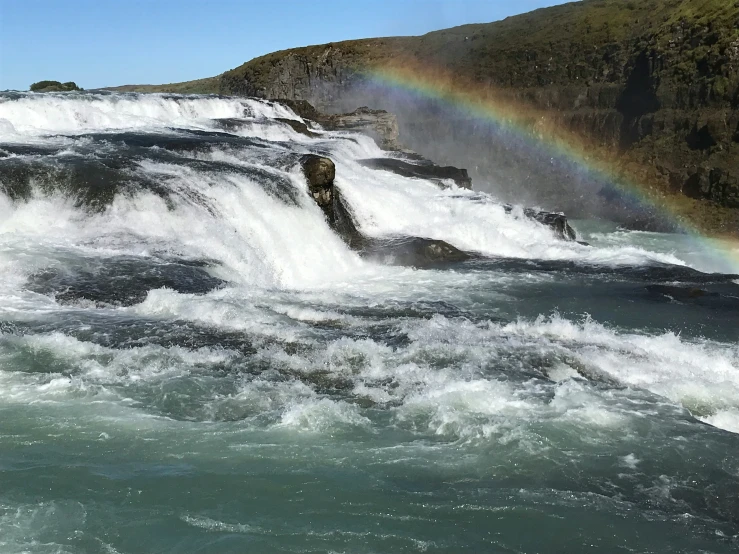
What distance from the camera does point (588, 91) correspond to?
1471 inches

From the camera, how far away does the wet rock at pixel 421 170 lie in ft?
74.9

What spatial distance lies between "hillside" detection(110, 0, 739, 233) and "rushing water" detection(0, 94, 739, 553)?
15740 millimetres

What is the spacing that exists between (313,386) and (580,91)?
34583 mm

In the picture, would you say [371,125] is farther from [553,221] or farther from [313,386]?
[313,386]

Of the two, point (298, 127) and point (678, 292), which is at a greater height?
point (298, 127)

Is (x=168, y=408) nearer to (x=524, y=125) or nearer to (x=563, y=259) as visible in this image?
(x=563, y=259)

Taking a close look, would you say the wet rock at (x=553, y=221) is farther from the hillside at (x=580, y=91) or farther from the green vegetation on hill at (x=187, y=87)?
the green vegetation on hill at (x=187, y=87)

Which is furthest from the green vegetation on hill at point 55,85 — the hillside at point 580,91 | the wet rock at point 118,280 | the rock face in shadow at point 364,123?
the wet rock at point 118,280

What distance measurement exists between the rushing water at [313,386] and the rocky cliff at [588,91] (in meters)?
15.5

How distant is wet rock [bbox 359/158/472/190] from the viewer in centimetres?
2283

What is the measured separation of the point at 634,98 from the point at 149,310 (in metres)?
30.7

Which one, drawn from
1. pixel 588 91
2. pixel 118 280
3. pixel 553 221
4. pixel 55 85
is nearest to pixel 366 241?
pixel 553 221

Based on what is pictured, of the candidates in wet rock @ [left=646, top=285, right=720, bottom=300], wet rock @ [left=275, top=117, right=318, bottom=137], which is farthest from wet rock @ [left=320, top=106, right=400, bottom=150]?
wet rock @ [left=646, top=285, right=720, bottom=300]

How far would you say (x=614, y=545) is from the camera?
500 centimetres
